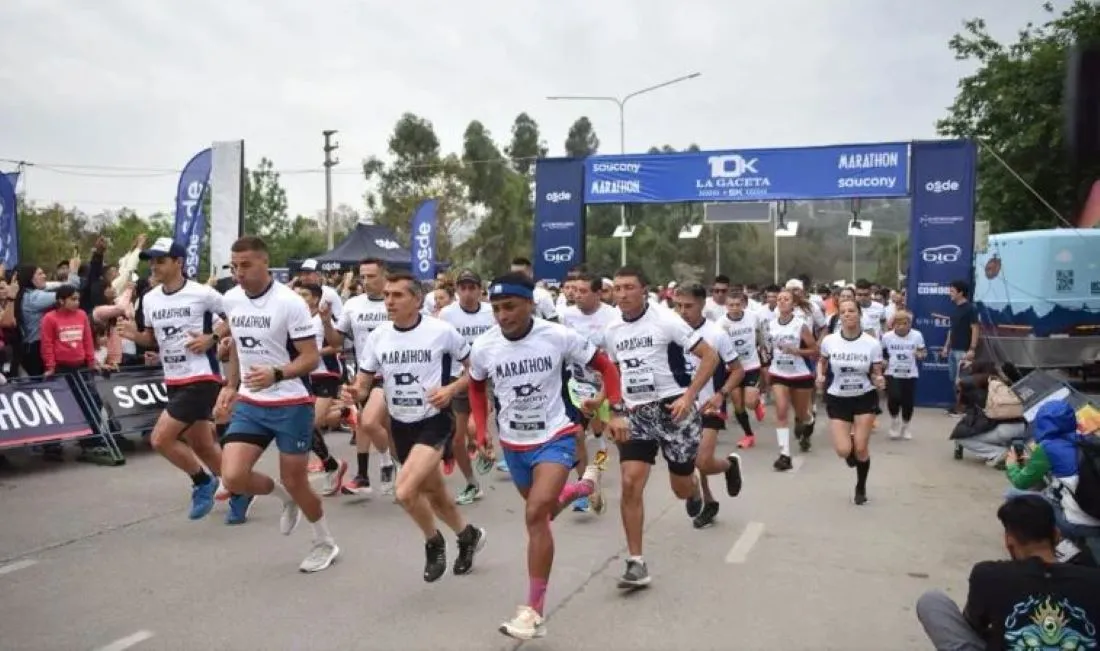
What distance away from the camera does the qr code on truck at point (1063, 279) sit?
15164 millimetres

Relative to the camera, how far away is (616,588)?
6.08m

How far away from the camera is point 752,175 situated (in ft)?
58.5

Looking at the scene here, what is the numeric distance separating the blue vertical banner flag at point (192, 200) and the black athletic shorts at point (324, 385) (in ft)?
18.4

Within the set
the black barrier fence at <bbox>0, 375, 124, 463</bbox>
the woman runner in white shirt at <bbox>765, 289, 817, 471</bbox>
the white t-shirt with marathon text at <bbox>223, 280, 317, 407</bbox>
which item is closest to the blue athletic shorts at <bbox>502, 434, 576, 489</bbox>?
the white t-shirt with marathon text at <bbox>223, 280, 317, 407</bbox>

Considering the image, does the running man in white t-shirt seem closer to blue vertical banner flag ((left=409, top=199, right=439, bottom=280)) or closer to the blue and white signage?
the blue and white signage

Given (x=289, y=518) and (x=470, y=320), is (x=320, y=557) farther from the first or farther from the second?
(x=470, y=320)

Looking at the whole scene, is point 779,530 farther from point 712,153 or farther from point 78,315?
point 712,153

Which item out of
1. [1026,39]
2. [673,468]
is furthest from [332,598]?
[1026,39]

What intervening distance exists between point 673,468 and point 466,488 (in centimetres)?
273

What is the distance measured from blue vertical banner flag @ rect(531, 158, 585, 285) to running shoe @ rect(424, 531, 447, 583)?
13.9 metres

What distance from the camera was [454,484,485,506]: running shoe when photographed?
28.1 ft

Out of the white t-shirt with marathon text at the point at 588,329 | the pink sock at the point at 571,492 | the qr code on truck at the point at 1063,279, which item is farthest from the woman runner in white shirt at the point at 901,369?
the pink sock at the point at 571,492

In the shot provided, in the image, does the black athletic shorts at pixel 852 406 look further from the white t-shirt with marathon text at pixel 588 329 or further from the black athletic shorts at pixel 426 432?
the black athletic shorts at pixel 426 432

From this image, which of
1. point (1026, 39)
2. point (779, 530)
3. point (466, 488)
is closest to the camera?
point (779, 530)
